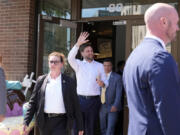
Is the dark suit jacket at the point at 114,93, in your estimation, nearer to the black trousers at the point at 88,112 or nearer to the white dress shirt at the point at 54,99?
the black trousers at the point at 88,112

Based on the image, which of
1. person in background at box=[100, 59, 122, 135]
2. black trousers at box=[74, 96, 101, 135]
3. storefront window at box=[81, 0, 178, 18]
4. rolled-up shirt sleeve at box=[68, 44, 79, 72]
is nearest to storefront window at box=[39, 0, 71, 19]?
storefront window at box=[81, 0, 178, 18]

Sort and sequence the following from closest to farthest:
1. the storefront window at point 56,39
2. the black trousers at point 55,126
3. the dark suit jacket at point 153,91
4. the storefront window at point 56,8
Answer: the dark suit jacket at point 153,91 < the black trousers at point 55,126 < the storefront window at point 56,39 < the storefront window at point 56,8

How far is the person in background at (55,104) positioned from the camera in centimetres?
368

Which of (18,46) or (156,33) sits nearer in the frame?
(156,33)

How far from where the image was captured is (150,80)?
1740mm

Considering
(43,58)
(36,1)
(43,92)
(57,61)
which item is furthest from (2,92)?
(36,1)

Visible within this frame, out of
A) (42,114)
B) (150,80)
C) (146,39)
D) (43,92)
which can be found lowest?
(42,114)

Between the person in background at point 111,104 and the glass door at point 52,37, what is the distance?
3.15 ft

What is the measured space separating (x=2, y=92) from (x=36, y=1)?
3.89 m

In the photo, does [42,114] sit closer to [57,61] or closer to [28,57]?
[57,61]

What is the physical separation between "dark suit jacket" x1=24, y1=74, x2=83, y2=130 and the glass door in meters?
1.92

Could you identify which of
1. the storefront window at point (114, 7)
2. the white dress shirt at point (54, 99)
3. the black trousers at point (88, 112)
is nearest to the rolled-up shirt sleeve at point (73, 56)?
the black trousers at point (88, 112)

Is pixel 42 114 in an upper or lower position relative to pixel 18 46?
lower

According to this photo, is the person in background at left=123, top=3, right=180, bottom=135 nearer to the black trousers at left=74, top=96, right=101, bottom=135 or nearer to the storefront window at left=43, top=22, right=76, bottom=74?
the black trousers at left=74, top=96, right=101, bottom=135
